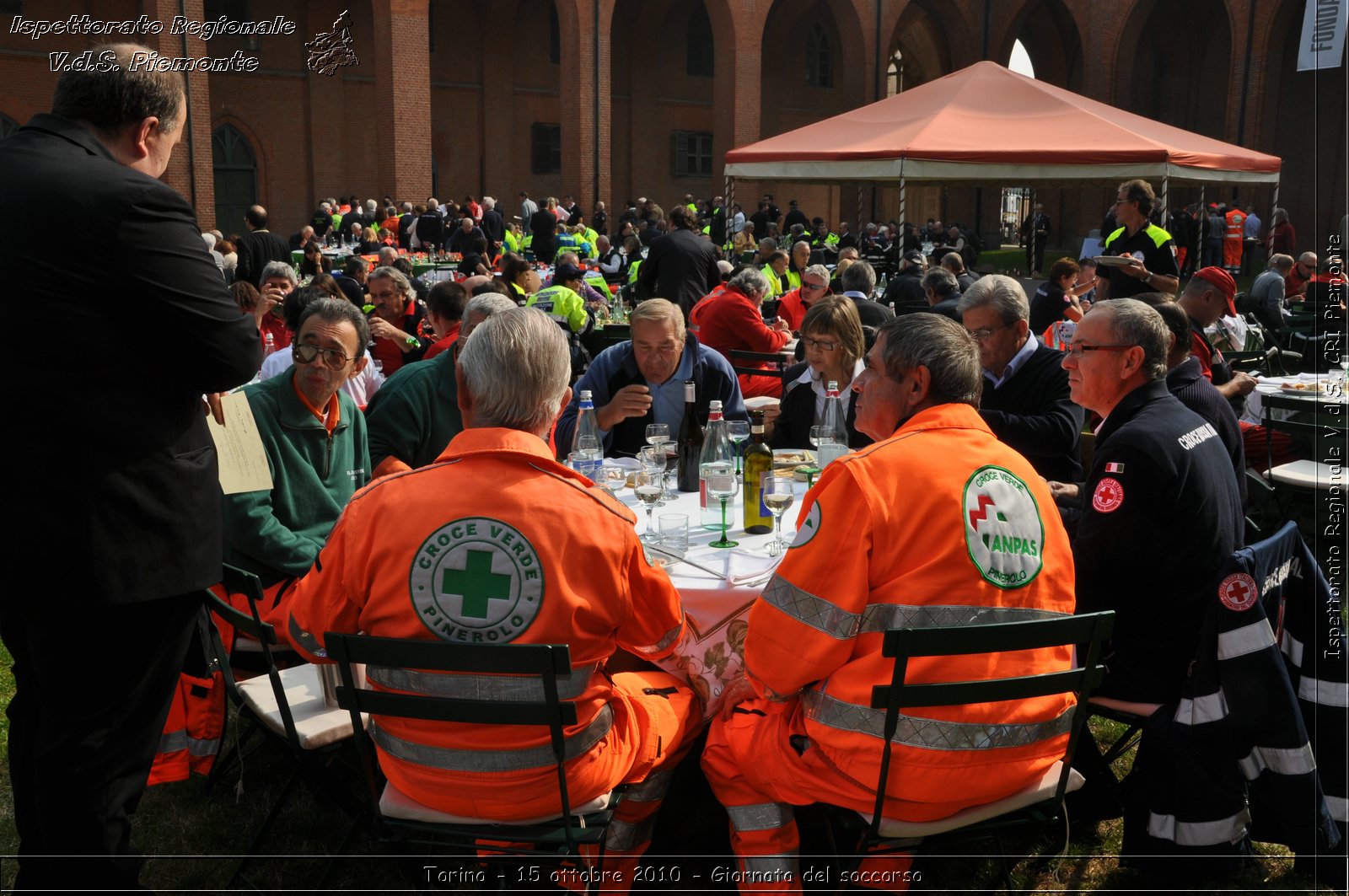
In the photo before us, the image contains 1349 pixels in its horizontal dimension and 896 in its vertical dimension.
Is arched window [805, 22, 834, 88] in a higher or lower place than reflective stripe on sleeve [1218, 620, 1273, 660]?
higher

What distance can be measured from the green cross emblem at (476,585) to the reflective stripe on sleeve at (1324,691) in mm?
2155

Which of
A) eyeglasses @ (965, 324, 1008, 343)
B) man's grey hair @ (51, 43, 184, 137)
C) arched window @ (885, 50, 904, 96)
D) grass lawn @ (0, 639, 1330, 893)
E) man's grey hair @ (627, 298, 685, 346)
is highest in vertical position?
arched window @ (885, 50, 904, 96)

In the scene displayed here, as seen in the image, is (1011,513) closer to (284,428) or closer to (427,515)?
(427,515)

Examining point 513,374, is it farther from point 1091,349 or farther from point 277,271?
point 277,271

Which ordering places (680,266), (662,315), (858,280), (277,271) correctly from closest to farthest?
(662,315) → (277,271) → (858,280) → (680,266)

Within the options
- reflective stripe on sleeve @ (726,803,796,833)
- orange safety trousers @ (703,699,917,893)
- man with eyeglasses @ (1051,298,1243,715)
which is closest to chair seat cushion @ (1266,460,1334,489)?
man with eyeglasses @ (1051,298,1243,715)

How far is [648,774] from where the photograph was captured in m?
2.68

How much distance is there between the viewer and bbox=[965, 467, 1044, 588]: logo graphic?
2283 mm

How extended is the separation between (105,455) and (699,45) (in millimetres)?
32006

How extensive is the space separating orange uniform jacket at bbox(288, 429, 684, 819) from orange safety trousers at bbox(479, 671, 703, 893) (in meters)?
0.29

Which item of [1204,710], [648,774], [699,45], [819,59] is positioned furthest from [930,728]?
[819,59]

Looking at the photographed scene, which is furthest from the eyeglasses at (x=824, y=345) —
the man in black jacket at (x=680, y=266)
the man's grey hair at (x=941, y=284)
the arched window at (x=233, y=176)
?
the arched window at (x=233, y=176)

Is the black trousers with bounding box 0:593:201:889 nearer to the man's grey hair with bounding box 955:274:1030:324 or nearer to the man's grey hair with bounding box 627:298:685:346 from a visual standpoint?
the man's grey hair with bounding box 627:298:685:346

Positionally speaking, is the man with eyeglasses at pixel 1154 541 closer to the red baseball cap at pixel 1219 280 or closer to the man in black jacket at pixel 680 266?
the red baseball cap at pixel 1219 280
